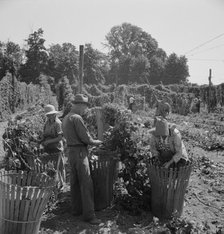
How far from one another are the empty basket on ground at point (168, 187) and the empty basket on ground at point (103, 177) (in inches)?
25.0

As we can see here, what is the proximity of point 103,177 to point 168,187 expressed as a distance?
1.01 m

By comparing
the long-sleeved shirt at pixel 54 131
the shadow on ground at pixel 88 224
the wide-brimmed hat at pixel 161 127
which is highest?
the wide-brimmed hat at pixel 161 127

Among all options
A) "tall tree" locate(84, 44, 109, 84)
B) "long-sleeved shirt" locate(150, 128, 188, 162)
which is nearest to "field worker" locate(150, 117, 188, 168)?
"long-sleeved shirt" locate(150, 128, 188, 162)

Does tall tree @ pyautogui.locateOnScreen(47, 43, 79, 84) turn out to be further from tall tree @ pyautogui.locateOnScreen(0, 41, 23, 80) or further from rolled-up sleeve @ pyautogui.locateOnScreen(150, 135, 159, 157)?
rolled-up sleeve @ pyautogui.locateOnScreen(150, 135, 159, 157)

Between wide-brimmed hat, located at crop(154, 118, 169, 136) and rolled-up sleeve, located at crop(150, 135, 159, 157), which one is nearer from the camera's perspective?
wide-brimmed hat, located at crop(154, 118, 169, 136)

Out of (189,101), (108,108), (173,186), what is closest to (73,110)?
(173,186)

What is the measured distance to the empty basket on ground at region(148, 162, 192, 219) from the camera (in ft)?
14.6

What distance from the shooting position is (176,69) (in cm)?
5725

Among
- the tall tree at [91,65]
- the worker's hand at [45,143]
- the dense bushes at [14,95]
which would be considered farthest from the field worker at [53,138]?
the tall tree at [91,65]

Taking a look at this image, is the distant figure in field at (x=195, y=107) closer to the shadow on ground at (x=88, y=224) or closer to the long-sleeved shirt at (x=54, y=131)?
the long-sleeved shirt at (x=54, y=131)

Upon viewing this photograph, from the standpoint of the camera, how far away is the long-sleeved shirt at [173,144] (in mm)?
4488

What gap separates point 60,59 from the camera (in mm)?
49906

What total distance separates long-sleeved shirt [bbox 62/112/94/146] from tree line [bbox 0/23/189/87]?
3989 cm

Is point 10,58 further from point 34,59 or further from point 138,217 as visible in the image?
point 138,217
